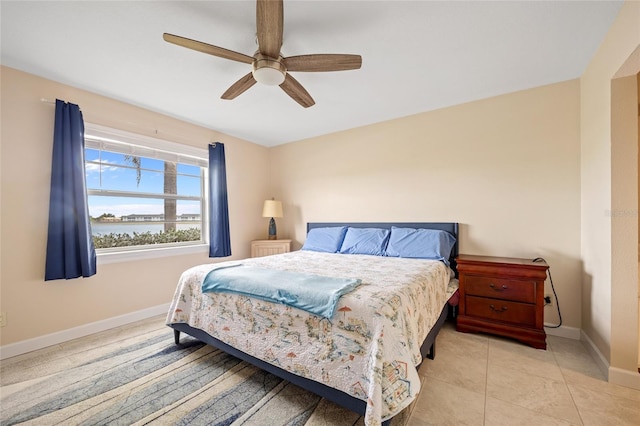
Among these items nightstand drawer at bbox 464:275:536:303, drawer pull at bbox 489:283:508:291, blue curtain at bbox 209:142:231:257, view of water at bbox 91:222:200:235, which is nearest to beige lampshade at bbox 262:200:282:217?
blue curtain at bbox 209:142:231:257

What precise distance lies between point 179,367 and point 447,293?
2402mm

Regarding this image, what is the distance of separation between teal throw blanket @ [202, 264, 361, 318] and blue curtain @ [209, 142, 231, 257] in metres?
1.60

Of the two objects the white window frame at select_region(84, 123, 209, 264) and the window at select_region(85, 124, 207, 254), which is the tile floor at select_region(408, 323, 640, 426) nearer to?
the white window frame at select_region(84, 123, 209, 264)

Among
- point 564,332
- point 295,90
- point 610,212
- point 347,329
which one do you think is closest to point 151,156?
point 295,90

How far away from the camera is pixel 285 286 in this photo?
1.58m

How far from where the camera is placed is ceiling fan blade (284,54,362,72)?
1.61 meters

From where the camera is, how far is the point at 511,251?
8.46 ft

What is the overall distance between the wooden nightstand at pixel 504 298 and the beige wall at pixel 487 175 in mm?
370

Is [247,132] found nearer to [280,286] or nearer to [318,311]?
[280,286]

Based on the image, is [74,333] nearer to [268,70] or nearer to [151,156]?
[151,156]

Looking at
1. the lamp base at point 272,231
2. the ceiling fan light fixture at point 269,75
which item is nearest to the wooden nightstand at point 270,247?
the lamp base at point 272,231

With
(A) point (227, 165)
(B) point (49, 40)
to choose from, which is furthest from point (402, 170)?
(B) point (49, 40)

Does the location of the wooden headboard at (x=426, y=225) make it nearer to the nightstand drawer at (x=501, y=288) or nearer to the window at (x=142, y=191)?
the nightstand drawer at (x=501, y=288)

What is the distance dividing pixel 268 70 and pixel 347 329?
1.70 m
